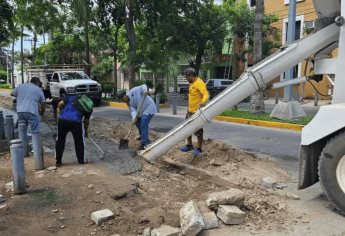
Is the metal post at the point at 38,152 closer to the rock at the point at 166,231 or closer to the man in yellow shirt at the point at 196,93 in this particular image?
the man in yellow shirt at the point at 196,93

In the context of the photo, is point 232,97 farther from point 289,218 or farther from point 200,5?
point 200,5

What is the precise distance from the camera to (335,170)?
4602 millimetres

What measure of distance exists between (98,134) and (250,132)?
427cm

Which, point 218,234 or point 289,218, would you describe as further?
point 289,218

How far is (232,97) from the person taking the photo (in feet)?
18.5

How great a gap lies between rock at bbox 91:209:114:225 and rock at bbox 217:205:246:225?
49.6 inches

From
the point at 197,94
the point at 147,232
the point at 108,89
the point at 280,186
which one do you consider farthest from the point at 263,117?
the point at 108,89

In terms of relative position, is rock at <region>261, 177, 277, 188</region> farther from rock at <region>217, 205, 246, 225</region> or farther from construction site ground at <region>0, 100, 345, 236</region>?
rock at <region>217, 205, 246, 225</region>

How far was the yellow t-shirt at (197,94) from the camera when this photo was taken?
727 cm

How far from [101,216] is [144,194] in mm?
1291

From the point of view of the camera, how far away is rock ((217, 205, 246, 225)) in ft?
14.5

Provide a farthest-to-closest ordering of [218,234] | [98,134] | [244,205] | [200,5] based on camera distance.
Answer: [200,5] → [98,134] → [244,205] → [218,234]

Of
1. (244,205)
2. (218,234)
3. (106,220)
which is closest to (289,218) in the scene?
(244,205)

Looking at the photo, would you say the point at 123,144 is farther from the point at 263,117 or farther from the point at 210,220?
the point at 263,117
